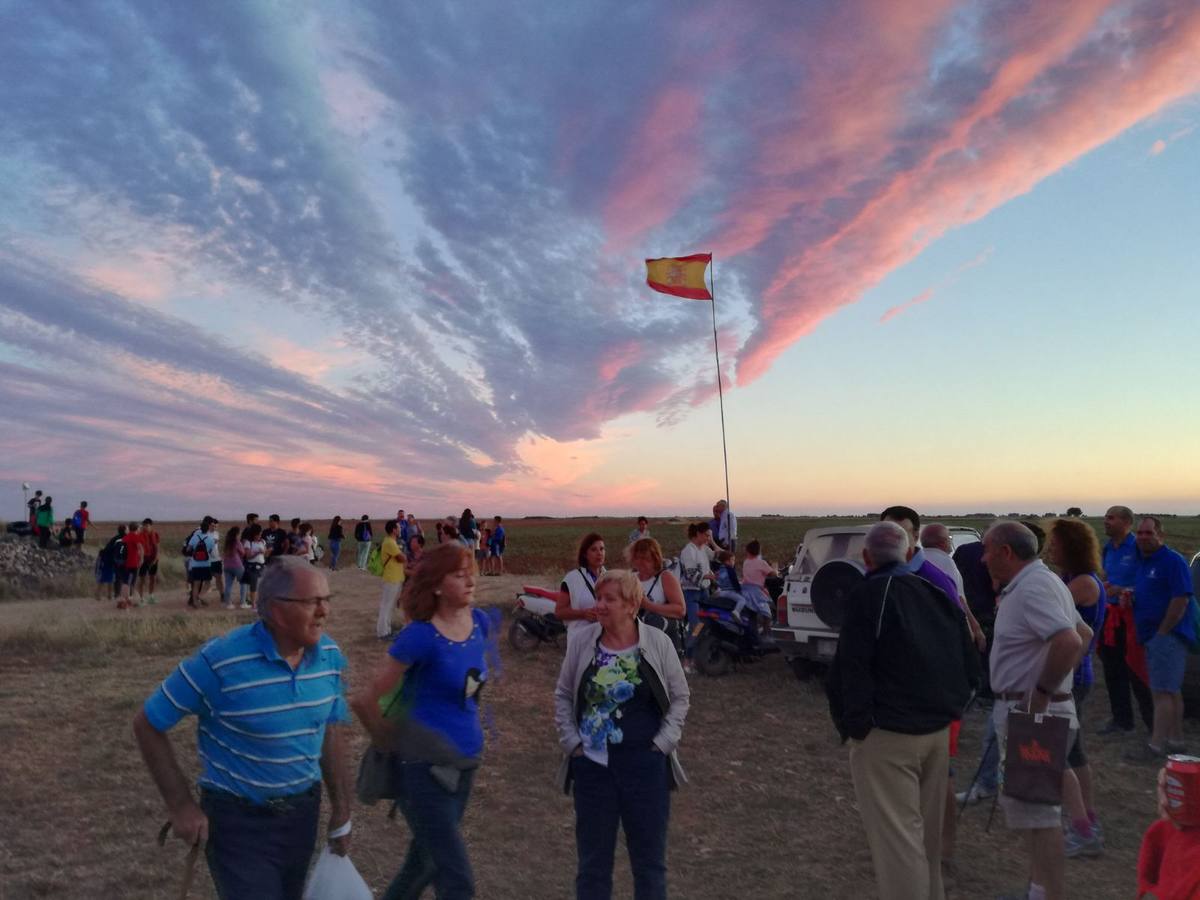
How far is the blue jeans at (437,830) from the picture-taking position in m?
3.27

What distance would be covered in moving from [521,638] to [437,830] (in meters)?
9.27

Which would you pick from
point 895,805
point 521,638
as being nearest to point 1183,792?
point 895,805

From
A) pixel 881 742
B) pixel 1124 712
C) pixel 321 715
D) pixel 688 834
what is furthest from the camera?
pixel 1124 712

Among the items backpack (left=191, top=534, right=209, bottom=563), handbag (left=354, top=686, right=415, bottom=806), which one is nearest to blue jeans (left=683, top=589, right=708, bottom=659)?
handbag (left=354, top=686, right=415, bottom=806)

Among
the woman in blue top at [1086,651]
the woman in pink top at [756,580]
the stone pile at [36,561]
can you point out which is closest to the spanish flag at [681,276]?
the woman in pink top at [756,580]

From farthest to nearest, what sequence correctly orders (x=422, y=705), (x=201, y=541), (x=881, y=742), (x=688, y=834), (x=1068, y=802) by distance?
1. (x=201, y=541)
2. (x=688, y=834)
3. (x=1068, y=802)
4. (x=881, y=742)
5. (x=422, y=705)

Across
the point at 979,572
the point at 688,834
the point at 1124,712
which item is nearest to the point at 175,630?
the point at 688,834

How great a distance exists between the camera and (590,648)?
3.82m

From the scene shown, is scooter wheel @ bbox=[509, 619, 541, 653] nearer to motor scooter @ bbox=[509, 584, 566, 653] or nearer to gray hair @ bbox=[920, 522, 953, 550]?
motor scooter @ bbox=[509, 584, 566, 653]

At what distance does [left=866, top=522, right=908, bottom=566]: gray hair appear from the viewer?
3754 millimetres

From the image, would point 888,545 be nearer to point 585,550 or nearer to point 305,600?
point 305,600

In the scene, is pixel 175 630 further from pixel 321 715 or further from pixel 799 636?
pixel 321 715

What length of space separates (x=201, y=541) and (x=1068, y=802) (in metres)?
16.4

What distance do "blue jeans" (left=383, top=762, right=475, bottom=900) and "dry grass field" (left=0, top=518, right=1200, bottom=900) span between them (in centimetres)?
148
